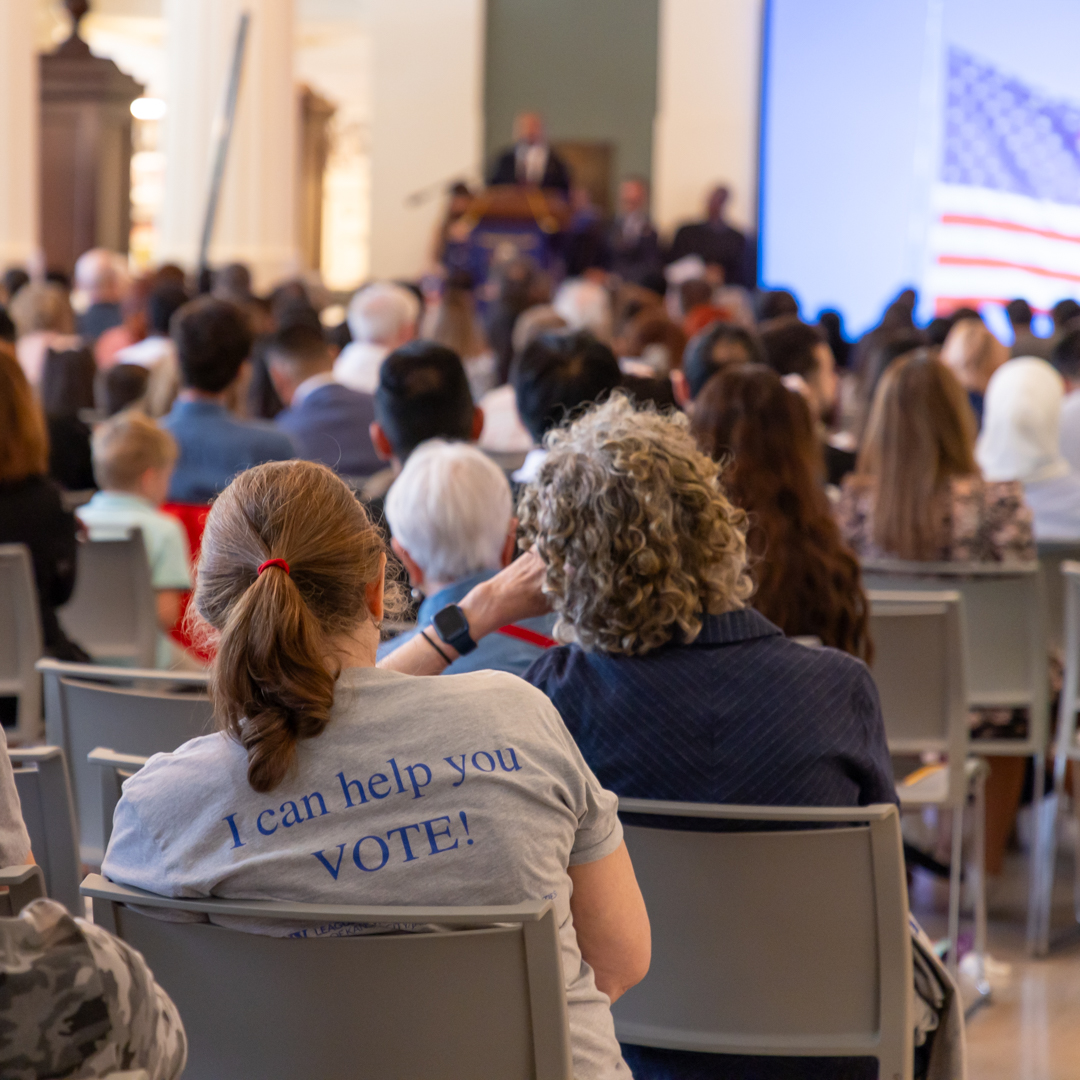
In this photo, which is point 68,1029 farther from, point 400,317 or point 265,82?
point 265,82

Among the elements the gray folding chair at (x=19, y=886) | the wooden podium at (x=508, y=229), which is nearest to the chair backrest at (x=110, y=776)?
the gray folding chair at (x=19, y=886)

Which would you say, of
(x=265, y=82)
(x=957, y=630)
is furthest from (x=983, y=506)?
(x=265, y=82)

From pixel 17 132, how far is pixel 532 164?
4919mm

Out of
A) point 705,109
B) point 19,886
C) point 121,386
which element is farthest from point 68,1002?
point 705,109

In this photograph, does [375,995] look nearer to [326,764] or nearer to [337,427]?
[326,764]

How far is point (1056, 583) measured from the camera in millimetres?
3672

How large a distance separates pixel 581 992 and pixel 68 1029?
576mm

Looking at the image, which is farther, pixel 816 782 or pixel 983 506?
pixel 983 506

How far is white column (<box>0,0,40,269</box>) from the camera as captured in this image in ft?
30.1

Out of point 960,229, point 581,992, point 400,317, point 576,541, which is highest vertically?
point 960,229

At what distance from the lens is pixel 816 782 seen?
1.69 metres

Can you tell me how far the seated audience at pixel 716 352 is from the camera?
390cm

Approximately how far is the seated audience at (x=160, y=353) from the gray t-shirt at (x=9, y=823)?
11.6ft

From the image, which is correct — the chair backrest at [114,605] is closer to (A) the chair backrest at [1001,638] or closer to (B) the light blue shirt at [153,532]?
(B) the light blue shirt at [153,532]
